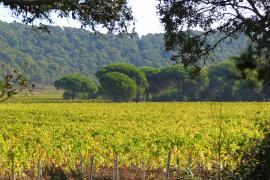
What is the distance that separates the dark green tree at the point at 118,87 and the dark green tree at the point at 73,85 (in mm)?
22149

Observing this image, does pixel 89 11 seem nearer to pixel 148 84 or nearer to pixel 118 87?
pixel 118 87

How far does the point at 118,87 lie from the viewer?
108500 mm

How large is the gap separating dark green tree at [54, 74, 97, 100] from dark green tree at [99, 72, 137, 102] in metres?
22.1

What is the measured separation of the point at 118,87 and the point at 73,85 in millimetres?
28165

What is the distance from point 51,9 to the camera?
12.2m

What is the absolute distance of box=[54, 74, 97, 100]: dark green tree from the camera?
5221 inches

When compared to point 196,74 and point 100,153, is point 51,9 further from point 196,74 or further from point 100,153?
point 100,153

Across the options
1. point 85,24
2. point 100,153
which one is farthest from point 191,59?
point 100,153

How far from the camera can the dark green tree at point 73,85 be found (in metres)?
133

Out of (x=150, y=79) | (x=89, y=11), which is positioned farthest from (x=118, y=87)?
(x=89, y=11)

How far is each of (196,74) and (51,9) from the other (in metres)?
4.31

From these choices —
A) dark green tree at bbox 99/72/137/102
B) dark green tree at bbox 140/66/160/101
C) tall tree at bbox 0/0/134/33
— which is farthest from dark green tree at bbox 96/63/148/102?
tall tree at bbox 0/0/134/33

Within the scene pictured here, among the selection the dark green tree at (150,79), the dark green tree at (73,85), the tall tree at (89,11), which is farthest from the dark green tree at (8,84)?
the dark green tree at (73,85)

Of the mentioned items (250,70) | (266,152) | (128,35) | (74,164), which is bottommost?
(74,164)
